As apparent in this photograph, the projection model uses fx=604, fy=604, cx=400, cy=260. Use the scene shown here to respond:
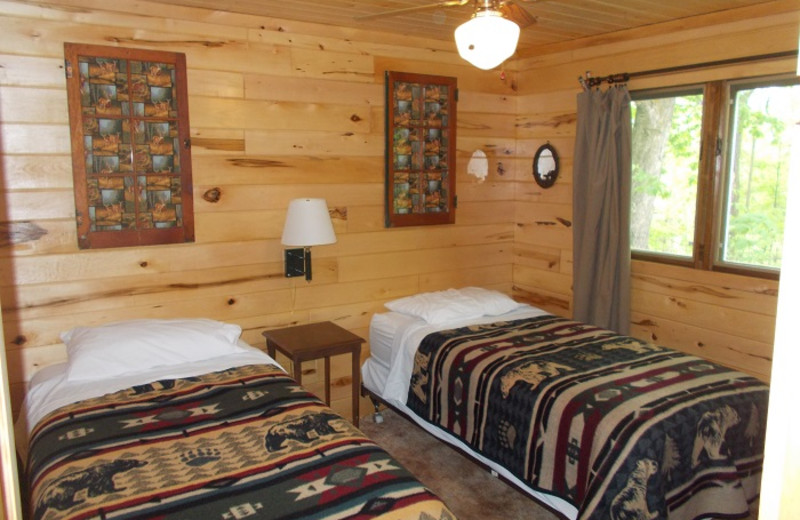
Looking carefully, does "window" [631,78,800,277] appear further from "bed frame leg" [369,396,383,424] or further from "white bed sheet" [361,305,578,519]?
"bed frame leg" [369,396,383,424]

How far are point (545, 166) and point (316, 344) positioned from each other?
1.99m

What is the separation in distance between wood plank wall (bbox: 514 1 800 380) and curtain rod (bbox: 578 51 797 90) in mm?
25

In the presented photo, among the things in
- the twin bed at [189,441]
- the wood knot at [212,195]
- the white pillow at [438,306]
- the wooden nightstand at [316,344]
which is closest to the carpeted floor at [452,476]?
the wooden nightstand at [316,344]

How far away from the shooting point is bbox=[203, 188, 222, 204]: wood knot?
3.10 m

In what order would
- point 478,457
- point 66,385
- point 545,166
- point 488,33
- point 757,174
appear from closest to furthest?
1. point 488,33
2. point 66,385
3. point 478,457
4. point 757,174
5. point 545,166

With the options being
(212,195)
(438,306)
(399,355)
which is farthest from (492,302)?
(212,195)

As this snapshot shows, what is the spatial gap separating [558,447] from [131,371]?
70.1 inches

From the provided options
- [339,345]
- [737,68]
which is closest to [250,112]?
[339,345]

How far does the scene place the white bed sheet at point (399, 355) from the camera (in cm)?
326

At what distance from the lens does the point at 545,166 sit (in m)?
4.04

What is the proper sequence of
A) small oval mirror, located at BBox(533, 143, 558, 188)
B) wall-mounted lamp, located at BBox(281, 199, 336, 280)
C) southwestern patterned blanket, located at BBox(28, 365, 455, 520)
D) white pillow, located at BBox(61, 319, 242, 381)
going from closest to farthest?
southwestern patterned blanket, located at BBox(28, 365, 455, 520) → white pillow, located at BBox(61, 319, 242, 381) → wall-mounted lamp, located at BBox(281, 199, 336, 280) → small oval mirror, located at BBox(533, 143, 558, 188)

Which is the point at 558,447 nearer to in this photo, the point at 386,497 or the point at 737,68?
the point at 386,497

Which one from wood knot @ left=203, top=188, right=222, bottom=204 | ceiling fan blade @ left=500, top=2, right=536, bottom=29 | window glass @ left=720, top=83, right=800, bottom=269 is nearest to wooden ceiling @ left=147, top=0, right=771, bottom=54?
window glass @ left=720, top=83, right=800, bottom=269

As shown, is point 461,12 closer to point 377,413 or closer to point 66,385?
point 377,413
